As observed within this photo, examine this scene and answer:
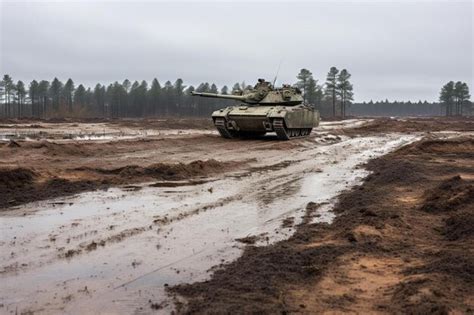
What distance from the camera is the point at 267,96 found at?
26.2 meters

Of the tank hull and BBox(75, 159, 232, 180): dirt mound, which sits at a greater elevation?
the tank hull

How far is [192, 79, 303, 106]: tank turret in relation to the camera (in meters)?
26.0

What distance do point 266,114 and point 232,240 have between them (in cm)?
1693

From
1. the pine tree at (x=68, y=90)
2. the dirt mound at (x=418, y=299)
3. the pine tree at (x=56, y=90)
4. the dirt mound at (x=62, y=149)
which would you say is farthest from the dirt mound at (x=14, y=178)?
the pine tree at (x=68, y=90)

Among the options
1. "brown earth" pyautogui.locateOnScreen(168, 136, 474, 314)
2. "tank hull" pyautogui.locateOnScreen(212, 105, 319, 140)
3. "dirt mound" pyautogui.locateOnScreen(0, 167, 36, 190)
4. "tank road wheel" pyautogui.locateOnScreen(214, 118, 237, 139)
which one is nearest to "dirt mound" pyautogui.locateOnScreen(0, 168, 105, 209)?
"dirt mound" pyautogui.locateOnScreen(0, 167, 36, 190)

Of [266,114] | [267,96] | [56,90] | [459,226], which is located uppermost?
[56,90]

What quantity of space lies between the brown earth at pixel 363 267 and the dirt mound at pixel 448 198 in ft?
0.05

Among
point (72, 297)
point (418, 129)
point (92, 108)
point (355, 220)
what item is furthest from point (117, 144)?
point (92, 108)

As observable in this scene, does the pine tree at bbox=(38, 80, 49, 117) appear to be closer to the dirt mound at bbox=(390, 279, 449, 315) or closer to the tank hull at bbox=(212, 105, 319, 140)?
the tank hull at bbox=(212, 105, 319, 140)

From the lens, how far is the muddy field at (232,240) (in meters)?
4.44

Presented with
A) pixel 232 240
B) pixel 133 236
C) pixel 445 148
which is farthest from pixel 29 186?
pixel 445 148

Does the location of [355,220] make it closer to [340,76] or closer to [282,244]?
[282,244]

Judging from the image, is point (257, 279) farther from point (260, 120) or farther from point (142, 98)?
point (142, 98)

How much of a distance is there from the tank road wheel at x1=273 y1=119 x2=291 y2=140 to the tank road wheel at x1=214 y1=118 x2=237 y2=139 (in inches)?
95.9
